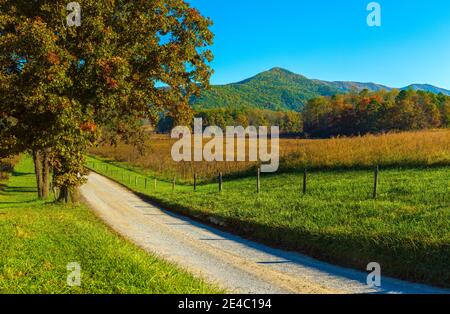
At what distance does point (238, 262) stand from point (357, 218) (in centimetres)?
518

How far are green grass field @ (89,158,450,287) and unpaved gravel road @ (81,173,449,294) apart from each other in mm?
660

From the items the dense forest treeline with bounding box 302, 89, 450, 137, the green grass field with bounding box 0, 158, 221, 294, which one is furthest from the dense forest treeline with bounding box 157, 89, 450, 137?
the green grass field with bounding box 0, 158, 221, 294

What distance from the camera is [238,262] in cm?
1241

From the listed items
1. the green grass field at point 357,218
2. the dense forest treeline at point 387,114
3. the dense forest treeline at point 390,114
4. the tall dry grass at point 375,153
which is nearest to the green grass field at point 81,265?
the green grass field at point 357,218

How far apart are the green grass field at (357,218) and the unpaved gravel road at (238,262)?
66cm

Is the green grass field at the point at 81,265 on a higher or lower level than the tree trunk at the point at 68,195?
higher

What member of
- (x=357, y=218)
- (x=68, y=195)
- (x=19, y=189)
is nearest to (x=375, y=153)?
(x=357, y=218)

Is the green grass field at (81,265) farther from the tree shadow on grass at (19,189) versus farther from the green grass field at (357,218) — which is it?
the tree shadow on grass at (19,189)

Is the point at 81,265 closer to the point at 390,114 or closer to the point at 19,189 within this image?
the point at 19,189

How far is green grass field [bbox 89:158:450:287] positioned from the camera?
36.2ft

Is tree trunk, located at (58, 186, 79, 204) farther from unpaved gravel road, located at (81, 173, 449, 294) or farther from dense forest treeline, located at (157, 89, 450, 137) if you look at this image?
dense forest treeline, located at (157, 89, 450, 137)

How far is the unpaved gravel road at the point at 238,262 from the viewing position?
9.80 meters
